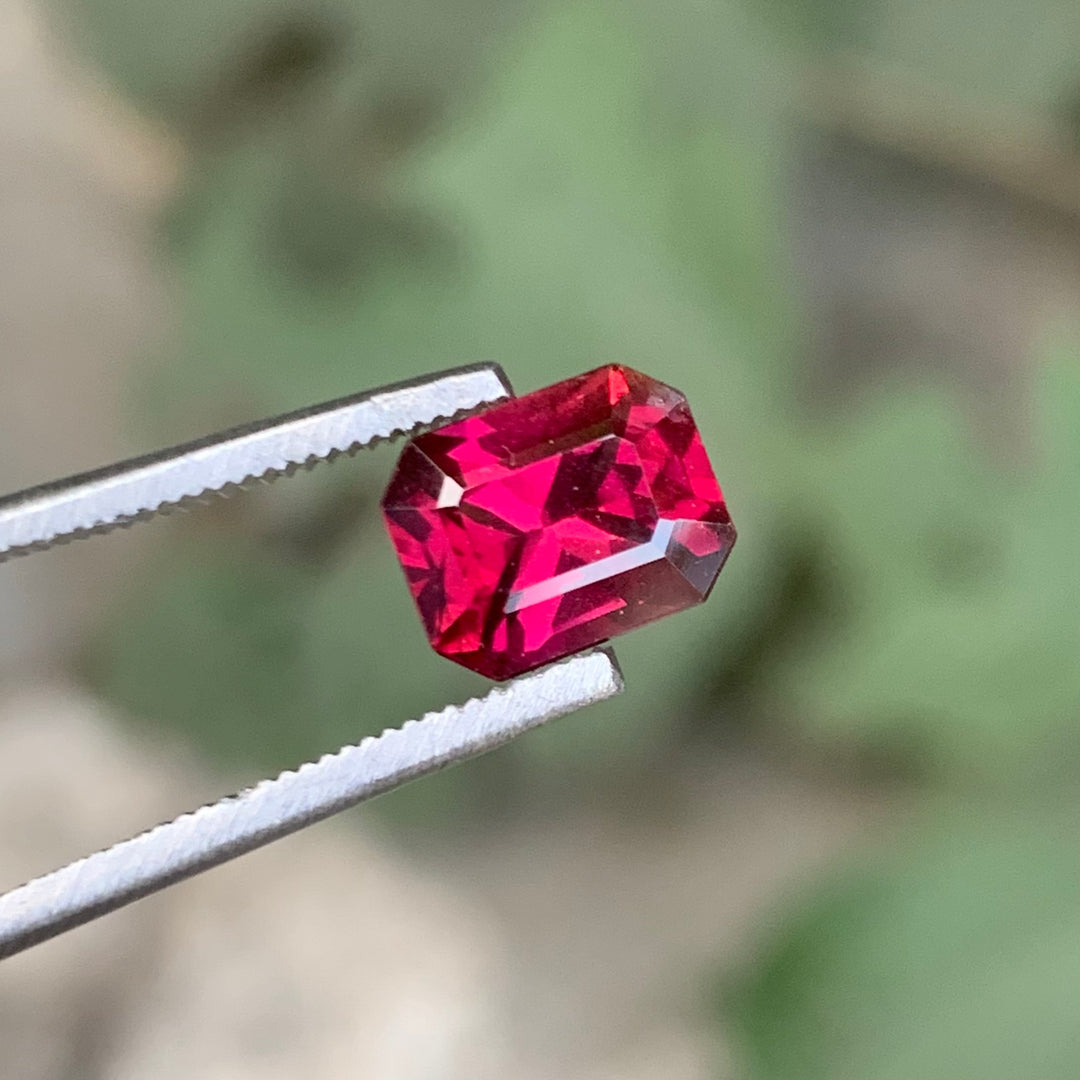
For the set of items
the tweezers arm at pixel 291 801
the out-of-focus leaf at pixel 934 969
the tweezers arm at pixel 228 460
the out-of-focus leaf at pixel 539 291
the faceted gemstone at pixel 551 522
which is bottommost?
the out-of-focus leaf at pixel 934 969

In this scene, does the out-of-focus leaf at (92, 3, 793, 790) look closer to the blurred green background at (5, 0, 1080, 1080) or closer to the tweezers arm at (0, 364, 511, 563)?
the blurred green background at (5, 0, 1080, 1080)

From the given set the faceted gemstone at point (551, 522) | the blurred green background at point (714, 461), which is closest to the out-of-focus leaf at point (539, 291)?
the blurred green background at point (714, 461)

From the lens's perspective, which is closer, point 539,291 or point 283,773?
point 283,773

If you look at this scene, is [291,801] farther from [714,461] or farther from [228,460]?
[714,461]

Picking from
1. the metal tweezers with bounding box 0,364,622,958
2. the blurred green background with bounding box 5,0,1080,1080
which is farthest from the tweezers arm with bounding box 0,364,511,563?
the blurred green background with bounding box 5,0,1080,1080

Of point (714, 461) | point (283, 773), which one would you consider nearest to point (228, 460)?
point (283, 773)

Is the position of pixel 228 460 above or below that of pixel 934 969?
above

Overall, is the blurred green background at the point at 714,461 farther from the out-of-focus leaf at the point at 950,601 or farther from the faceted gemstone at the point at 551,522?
the faceted gemstone at the point at 551,522
